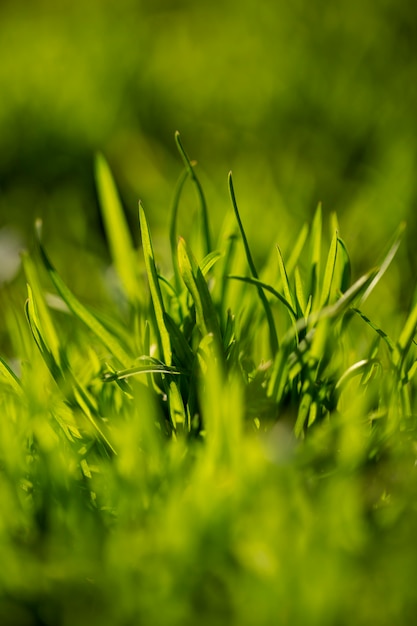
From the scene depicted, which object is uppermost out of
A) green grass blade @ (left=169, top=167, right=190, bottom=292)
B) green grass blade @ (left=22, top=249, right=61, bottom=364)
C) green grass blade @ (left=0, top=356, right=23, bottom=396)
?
green grass blade @ (left=169, top=167, right=190, bottom=292)

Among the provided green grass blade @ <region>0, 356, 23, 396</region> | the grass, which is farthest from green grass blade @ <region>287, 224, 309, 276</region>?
green grass blade @ <region>0, 356, 23, 396</region>

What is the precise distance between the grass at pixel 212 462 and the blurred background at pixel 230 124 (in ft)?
0.83

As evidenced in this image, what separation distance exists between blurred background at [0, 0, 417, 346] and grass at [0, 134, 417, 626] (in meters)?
0.25

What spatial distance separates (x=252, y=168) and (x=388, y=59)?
361 millimetres

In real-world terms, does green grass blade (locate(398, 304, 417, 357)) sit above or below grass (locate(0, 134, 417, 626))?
above

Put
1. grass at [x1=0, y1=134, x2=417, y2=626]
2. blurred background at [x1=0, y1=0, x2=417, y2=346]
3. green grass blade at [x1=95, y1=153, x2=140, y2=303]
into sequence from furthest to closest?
blurred background at [x1=0, y1=0, x2=417, y2=346]
green grass blade at [x1=95, y1=153, x2=140, y2=303]
grass at [x1=0, y1=134, x2=417, y2=626]

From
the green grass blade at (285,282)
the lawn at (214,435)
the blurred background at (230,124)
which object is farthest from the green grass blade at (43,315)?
the blurred background at (230,124)

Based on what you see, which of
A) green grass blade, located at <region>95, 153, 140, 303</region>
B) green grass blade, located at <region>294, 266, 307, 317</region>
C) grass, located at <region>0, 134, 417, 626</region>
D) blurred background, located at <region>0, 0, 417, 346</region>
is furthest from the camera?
blurred background, located at <region>0, 0, 417, 346</region>

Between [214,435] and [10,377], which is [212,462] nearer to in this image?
[214,435]

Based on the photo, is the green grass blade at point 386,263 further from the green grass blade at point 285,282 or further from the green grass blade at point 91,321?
the green grass blade at point 91,321

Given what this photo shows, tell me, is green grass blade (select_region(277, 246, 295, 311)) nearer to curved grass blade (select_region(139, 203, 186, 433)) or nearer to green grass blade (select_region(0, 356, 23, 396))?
curved grass blade (select_region(139, 203, 186, 433))

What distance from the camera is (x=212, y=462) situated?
14.5 inches

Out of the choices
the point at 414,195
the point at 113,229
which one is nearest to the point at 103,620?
Result: the point at 113,229

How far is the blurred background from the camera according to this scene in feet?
2.70
